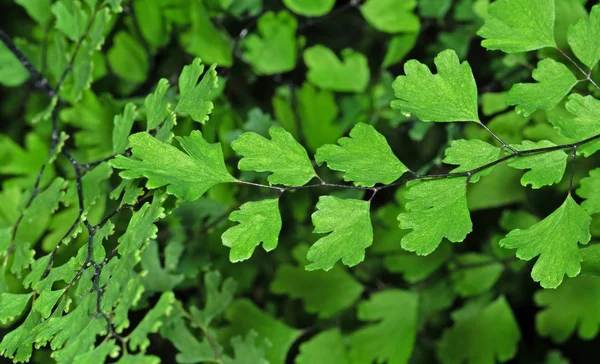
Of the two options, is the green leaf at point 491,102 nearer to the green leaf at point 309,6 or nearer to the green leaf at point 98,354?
the green leaf at point 309,6

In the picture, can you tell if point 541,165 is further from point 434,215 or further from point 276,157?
point 276,157

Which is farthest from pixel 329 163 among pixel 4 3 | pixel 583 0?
pixel 4 3

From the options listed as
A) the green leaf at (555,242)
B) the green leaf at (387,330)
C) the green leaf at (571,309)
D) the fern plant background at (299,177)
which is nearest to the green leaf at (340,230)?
the fern plant background at (299,177)

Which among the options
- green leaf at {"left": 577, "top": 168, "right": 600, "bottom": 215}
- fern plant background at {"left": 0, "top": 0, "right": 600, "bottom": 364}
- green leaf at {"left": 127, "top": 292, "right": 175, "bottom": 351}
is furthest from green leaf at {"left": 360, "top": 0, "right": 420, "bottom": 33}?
green leaf at {"left": 127, "top": 292, "right": 175, "bottom": 351}

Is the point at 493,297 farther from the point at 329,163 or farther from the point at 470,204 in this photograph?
the point at 329,163

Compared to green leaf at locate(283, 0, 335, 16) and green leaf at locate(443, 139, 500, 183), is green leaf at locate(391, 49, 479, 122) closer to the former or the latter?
green leaf at locate(443, 139, 500, 183)

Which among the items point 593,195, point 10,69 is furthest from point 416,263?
point 10,69
